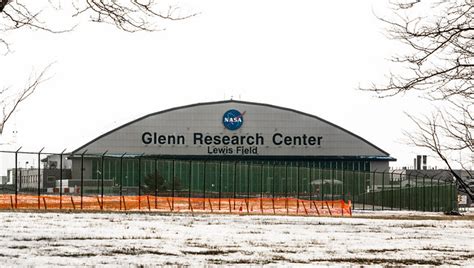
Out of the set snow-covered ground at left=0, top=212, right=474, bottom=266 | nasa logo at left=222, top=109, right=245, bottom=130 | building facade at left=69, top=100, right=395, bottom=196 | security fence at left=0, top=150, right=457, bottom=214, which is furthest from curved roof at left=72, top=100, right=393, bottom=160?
snow-covered ground at left=0, top=212, right=474, bottom=266

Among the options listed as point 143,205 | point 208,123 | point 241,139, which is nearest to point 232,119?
point 241,139

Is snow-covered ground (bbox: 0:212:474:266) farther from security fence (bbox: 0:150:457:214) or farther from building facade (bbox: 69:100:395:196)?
building facade (bbox: 69:100:395:196)

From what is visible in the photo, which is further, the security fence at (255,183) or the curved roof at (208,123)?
the curved roof at (208,123)

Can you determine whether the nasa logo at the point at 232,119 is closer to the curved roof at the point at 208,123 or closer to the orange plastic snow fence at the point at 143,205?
the curved roof at the point at 208,123

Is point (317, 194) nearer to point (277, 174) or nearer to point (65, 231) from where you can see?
point (277, 174)

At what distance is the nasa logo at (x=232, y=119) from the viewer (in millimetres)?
105938

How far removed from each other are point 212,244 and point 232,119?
3362 inches

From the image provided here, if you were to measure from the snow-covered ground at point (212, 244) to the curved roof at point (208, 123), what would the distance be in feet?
250

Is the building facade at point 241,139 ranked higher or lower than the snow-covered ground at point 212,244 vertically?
higher

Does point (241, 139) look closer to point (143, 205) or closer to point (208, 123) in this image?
point (208, 123)

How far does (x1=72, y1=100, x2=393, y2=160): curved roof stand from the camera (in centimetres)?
10569

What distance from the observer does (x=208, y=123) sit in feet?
349

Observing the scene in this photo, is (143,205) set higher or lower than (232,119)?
lower

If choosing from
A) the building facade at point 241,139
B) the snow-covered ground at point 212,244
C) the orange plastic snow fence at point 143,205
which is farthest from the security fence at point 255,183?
the building facade at point 241,139
